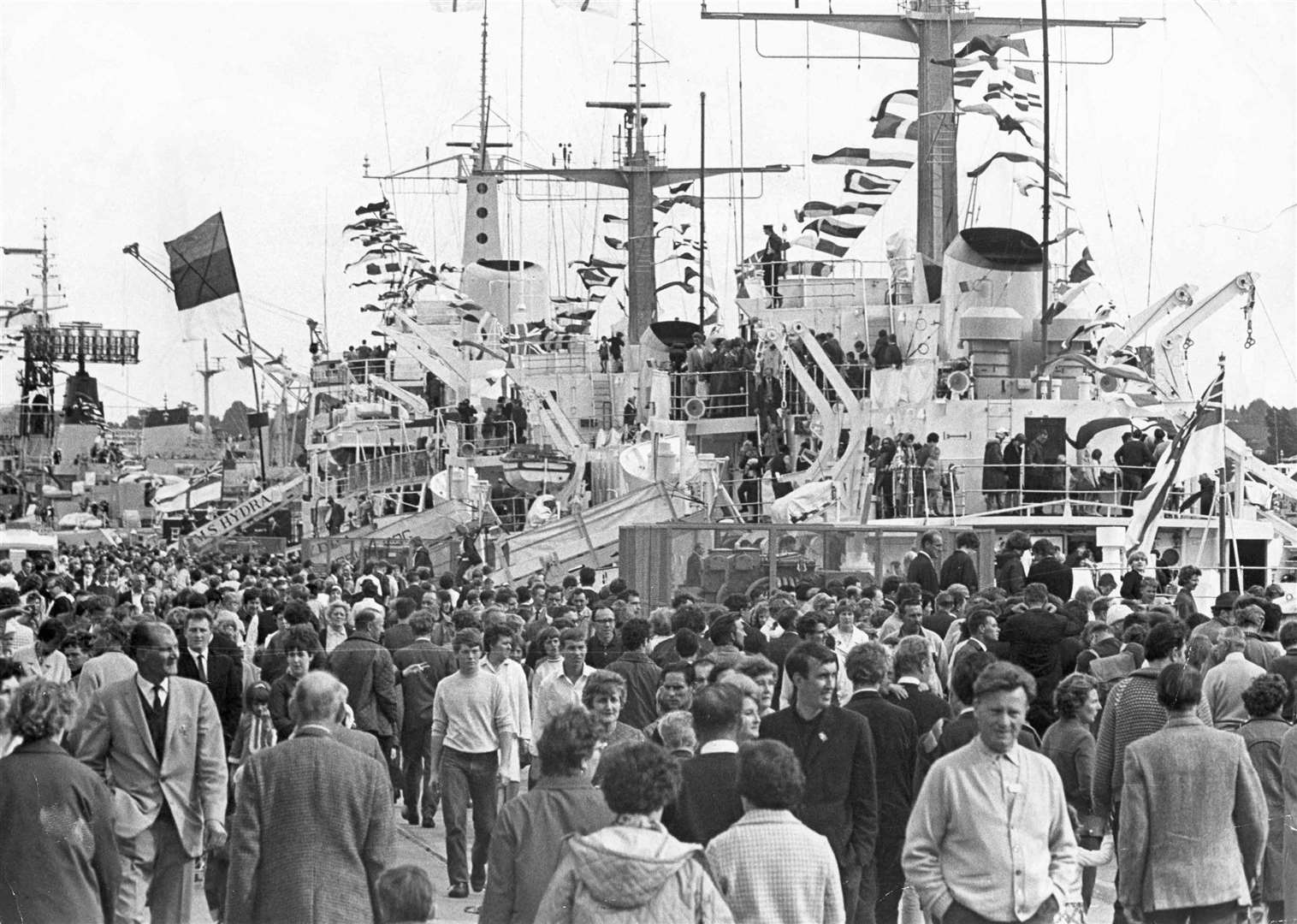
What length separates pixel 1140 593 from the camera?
1838cm

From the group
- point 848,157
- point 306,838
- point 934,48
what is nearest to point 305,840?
point 306,838

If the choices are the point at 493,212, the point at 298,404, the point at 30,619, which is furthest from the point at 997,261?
the point at 298,404

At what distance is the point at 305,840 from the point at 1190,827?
10.2 feet

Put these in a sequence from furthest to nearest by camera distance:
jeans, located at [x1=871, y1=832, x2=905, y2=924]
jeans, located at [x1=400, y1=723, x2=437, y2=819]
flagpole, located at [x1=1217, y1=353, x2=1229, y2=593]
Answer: flagpole, located at [x1=1217, y1=353, x2=1229, y2=593], jeans, located at [x1=400, y1=723, x2=437, y2=819], jeans, located at [x1=871, y1=832, x2=905, y2=924]

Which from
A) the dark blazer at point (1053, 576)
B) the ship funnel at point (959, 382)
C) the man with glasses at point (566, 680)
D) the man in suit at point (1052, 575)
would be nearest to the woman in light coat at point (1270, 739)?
the man with glasses at point (566, 680)

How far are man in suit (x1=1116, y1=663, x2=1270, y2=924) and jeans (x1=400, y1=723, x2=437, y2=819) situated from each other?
23.0ft

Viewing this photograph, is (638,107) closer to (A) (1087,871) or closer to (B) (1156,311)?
(B) (1156,311)

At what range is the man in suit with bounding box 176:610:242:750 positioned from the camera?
39.4ft

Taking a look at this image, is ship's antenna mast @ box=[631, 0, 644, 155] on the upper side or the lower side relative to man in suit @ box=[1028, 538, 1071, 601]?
upper

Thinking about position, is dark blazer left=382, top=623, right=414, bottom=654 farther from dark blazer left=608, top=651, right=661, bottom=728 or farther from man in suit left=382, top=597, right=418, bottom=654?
dark blazer left=608, top=651, right=661, bottom=728

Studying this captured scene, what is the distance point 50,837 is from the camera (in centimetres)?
750

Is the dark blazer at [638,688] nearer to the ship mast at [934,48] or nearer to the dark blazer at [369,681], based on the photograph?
the dark blazer at [369,681]

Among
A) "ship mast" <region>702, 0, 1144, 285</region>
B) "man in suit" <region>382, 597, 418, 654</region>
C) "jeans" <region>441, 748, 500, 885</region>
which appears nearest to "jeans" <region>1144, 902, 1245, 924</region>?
"jeans" <region>441, 748, 500, 885</region>

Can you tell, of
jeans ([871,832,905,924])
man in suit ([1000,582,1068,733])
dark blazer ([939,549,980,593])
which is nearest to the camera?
jeans ([871,832,905,924])
